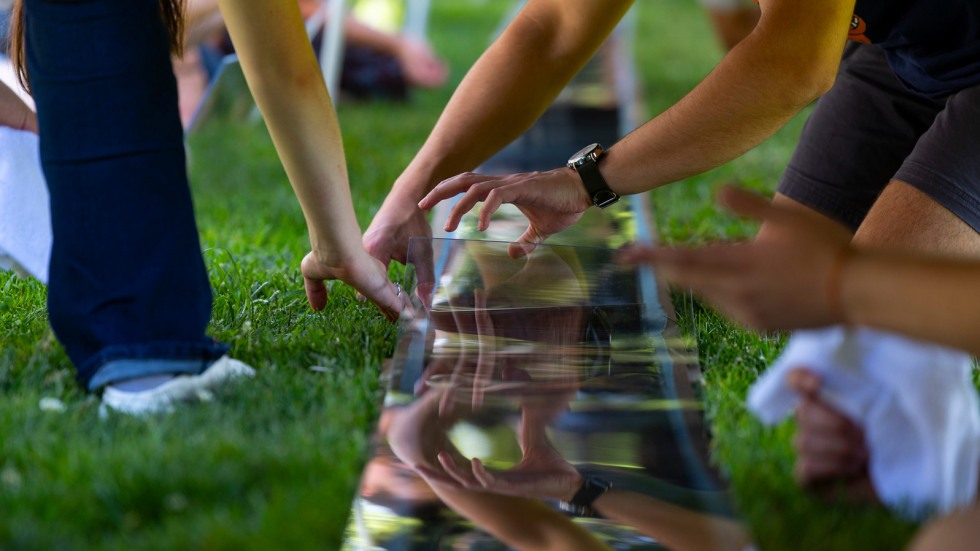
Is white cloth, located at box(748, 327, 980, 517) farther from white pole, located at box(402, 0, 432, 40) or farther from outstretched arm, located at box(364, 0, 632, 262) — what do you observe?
white pole, located at box(402, 0, 432, 40)

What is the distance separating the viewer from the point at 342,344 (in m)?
2.06

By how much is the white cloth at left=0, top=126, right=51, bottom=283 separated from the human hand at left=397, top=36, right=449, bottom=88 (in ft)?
12.4

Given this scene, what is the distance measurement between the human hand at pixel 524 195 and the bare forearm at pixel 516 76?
253 millimetres

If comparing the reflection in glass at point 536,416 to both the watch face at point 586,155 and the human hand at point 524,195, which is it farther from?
the watch face at point 586,155

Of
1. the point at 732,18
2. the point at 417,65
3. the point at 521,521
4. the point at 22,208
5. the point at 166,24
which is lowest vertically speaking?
the point at 521,521

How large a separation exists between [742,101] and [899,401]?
0.81 m

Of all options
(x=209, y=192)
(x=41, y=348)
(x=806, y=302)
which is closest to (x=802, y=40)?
(x=806, y=302)

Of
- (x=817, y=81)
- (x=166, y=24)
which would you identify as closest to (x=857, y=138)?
(x=817, y=81)

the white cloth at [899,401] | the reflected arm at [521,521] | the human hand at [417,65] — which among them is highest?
the human hand at [417,65]

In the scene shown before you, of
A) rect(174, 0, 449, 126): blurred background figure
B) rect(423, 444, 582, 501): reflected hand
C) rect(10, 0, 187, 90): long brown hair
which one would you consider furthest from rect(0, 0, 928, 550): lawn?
rect(174, 0, 449, 126): blurred background figure

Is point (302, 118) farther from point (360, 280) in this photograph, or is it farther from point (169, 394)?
point (169, 394)

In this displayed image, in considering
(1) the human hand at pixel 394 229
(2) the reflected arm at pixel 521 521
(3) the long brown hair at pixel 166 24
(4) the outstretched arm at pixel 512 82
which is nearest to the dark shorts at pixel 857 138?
(4) the outstretched arm at pixel 512 82

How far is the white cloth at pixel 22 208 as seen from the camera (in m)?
2.13

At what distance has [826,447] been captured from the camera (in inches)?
56.7
